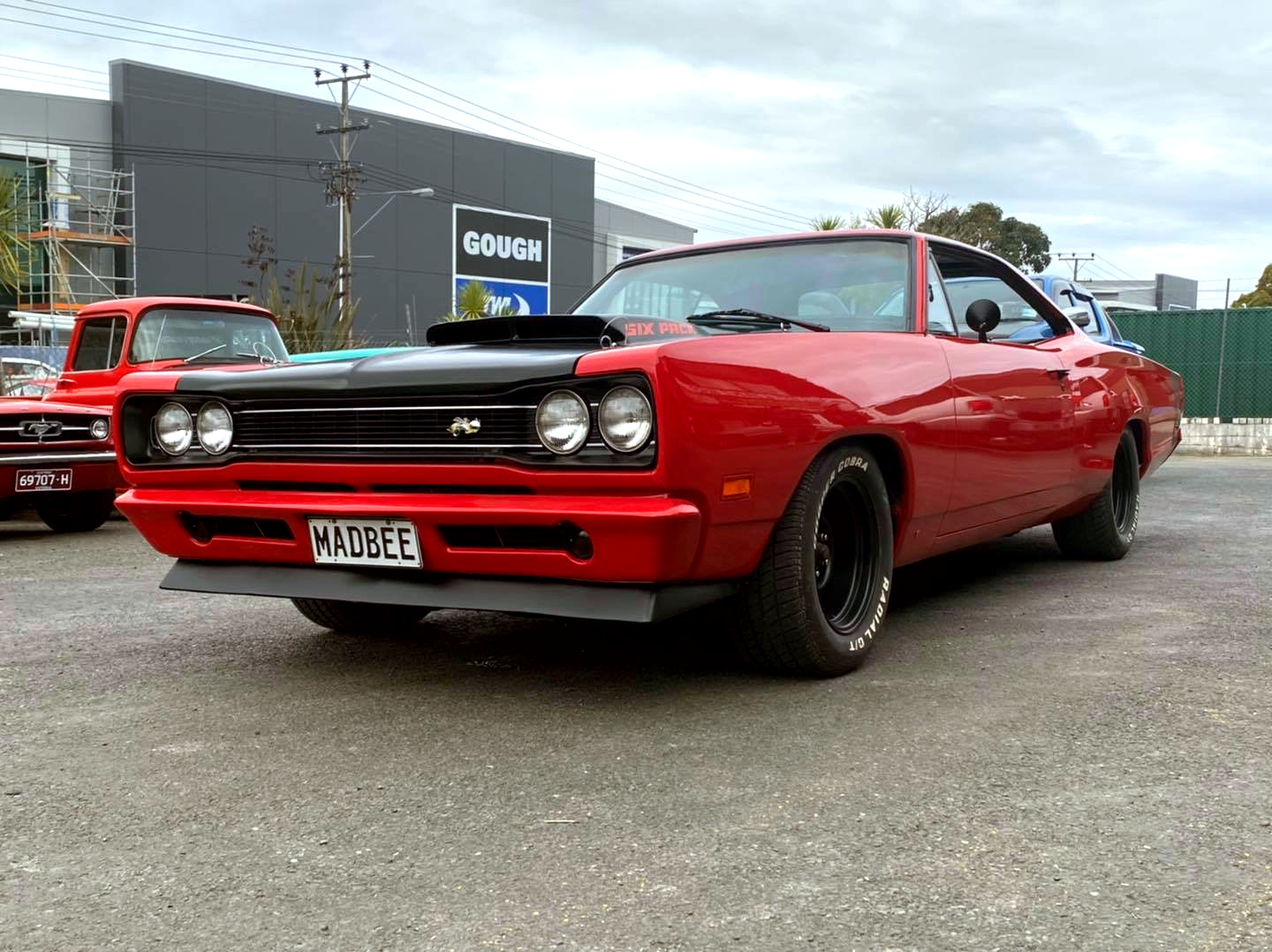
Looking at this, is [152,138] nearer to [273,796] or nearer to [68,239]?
[68,239]

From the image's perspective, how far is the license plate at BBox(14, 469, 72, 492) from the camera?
7.61 meters

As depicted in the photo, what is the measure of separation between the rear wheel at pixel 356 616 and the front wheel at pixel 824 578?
4.60ft

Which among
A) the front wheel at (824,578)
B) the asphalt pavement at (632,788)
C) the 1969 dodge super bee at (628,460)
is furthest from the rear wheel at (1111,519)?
the front wheel at (824,578)

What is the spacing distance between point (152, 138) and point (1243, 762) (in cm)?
3724

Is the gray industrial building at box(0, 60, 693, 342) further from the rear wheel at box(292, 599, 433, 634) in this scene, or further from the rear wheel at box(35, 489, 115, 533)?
the rear wheel at box(292, 599, 433, 634)

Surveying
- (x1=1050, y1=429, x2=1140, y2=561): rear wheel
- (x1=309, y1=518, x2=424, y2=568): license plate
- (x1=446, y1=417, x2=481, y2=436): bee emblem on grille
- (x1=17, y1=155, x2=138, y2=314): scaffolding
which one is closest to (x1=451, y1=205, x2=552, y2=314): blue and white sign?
(x1=17, y1=155, x2=138, y2=314): scaffolding

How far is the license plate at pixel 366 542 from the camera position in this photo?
134 inches

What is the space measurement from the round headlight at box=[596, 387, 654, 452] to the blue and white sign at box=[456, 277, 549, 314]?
42362 millimetres

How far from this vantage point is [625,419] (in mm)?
3123

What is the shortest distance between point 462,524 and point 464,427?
0.25 m

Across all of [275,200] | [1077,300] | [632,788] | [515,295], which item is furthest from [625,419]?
[515,295]

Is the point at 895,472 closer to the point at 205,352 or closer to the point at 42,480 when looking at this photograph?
the point at 42,480

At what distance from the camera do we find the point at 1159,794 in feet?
8.87

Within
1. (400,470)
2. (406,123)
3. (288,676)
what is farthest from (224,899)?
(406,123)
